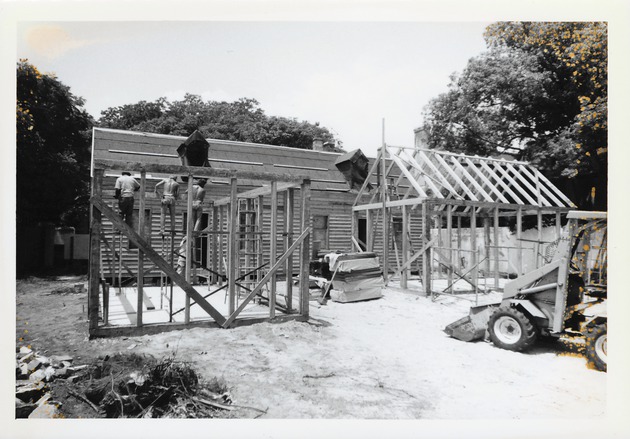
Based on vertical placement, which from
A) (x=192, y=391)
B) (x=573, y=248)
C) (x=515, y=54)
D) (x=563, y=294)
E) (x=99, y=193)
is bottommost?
(x=192, y=391)

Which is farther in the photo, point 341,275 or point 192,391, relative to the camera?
point 341,275

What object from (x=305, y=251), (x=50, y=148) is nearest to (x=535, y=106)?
(x=305, y=251)

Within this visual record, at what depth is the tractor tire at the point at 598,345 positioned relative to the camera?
19.6 feet

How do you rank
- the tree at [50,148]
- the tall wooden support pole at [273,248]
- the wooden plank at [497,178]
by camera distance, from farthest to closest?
1. the wooden plank at [497,178]
2. the tall wooden support pole at [273,248]
3. the tree at [50,148]

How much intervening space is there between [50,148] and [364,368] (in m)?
12.3

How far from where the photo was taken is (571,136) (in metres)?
14.4

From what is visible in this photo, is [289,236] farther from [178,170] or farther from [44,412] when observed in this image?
[44,412]

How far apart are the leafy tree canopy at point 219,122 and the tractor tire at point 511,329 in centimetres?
2966

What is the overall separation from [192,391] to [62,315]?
17.8 feet

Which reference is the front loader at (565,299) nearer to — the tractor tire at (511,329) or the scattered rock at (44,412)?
the tractor tire at (511,329)

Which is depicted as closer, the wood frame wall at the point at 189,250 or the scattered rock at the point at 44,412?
the scattered rock at the point at 44,412

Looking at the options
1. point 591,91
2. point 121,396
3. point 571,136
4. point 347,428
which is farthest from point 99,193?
point 571,136

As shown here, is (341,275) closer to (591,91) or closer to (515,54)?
(591,91)

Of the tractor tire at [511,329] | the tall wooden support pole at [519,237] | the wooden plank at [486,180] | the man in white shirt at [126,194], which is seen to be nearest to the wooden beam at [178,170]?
the man in white shirt at [126,194]
